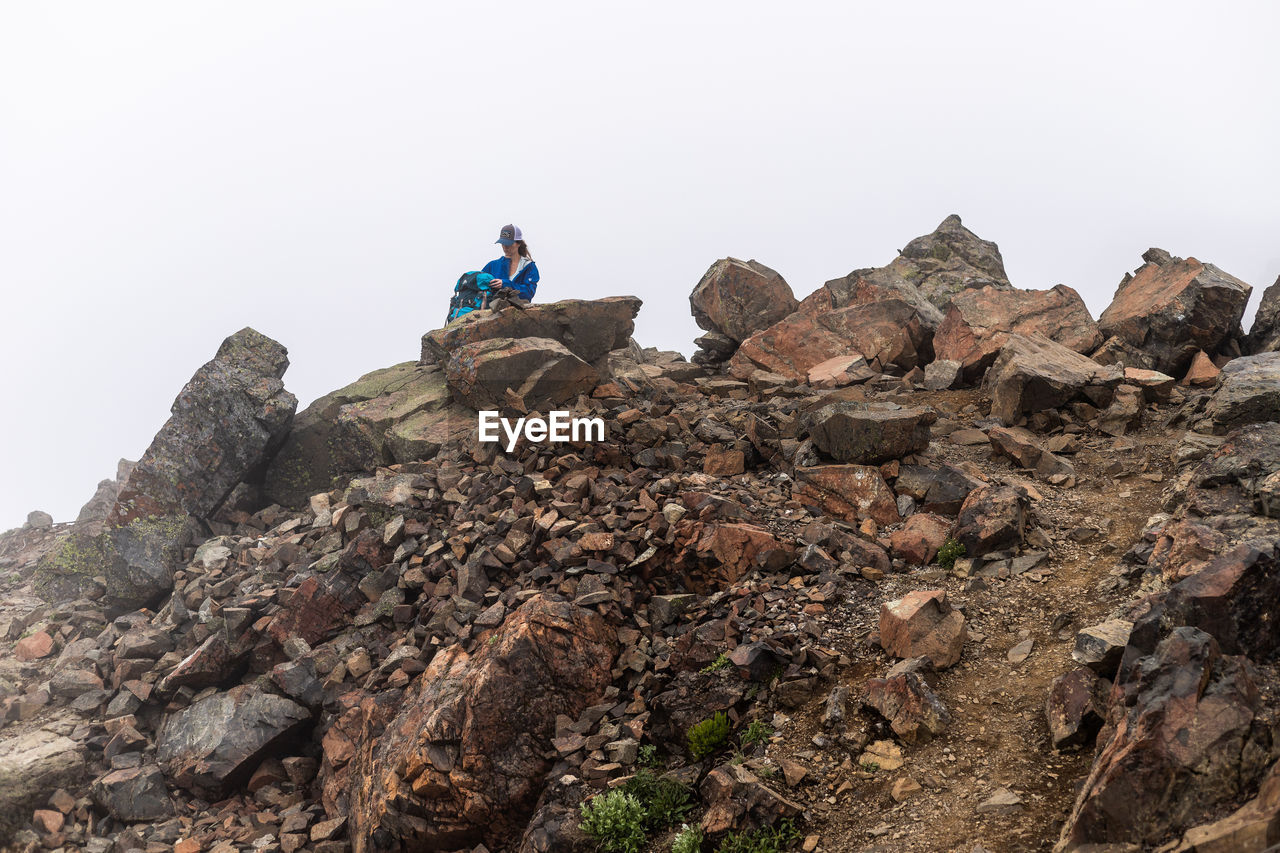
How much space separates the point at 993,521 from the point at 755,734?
5285 millimetres

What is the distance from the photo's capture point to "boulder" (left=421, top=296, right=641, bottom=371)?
19.5m

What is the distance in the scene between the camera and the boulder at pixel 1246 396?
38.3 feet

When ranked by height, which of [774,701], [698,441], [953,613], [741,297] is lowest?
[774,701]

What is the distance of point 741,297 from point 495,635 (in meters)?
15.6

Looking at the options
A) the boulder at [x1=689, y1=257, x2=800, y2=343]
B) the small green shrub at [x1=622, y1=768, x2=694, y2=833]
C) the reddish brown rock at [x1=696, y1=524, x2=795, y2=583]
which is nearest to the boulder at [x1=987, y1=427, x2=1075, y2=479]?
the reddish brown rock at [x1=696, y1=524, x2=795, y2=583]

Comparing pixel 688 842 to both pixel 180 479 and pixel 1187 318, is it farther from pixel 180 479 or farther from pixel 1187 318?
pixel 180 479

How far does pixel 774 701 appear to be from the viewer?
9453mm

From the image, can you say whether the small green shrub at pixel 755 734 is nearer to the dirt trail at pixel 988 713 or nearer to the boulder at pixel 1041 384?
the dirt trail at pixel 988 713

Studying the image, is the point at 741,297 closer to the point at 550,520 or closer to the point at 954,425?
the point at 954,425

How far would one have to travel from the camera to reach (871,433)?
545 inches

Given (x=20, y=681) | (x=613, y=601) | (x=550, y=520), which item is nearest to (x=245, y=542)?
(x=20, y=681)

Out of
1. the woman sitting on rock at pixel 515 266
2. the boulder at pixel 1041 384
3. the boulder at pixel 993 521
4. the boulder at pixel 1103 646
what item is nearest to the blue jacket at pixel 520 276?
the woman sitting on rock at pixel 515 266

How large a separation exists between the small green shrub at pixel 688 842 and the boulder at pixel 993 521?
6193 mm

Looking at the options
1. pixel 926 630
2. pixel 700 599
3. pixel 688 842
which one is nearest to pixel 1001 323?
pixel 700 599
